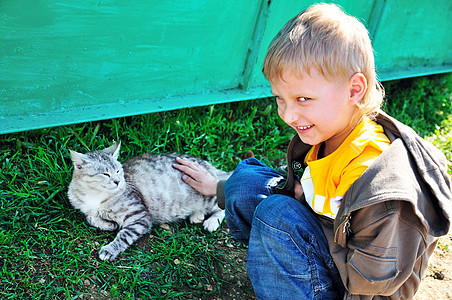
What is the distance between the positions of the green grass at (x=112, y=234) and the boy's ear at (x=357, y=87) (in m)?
1.45

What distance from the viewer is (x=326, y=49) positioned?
211 cm

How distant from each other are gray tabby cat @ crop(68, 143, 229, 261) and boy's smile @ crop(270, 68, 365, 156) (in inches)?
54.3

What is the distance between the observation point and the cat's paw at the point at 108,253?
285 centimetres

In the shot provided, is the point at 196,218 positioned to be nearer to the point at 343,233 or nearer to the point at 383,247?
the point at 343,233

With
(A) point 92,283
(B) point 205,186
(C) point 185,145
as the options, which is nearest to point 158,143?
(C) point 185,145

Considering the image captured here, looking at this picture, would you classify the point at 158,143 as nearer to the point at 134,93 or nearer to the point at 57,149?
the point at 134,93

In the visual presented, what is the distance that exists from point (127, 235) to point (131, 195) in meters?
0.36

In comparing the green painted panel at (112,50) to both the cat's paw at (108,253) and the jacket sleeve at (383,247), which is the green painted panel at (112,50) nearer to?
the cat's paw at (108,253)

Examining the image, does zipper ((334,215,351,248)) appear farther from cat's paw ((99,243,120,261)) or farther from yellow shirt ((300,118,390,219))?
cat's paw ((99,243,120,261))

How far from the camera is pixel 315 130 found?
7.50 ft

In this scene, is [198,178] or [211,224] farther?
[198,178]

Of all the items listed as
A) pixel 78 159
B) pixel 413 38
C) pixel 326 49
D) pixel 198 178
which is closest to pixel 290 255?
pixel 326 49

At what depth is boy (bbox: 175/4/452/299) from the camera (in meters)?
1.99

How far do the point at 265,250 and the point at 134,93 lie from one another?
184 centimetres
